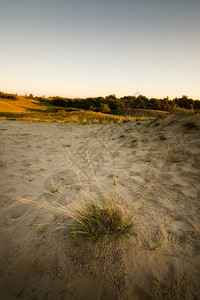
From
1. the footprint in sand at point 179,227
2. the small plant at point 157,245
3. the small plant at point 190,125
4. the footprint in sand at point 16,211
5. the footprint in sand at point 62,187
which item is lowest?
the footprint in sand at point 16,211

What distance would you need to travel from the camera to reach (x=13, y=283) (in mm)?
795

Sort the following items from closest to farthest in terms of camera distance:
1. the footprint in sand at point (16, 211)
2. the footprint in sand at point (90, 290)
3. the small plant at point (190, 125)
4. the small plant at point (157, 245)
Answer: the footprint in sand at point (90, 290)
the small plant at point (157, 245)
the footprint in sand at point (16, 211)
the small plant at point (190, 125)

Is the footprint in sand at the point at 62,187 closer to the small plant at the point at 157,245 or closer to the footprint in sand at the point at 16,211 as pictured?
the footprint in sand at the point at 16,211

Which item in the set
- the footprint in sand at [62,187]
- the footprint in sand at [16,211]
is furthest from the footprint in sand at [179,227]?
the footprint in sand at [16,211]

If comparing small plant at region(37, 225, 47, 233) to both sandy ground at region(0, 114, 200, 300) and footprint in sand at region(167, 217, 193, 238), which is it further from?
footprint in sand at region(167, 217, 193, 238)

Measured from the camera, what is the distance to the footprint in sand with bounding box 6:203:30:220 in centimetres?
130

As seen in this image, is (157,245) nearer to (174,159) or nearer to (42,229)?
(42,229)

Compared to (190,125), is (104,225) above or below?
below

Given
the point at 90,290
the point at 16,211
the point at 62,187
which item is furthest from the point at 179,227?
the point at 16,211

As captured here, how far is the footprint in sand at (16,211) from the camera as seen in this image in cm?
130

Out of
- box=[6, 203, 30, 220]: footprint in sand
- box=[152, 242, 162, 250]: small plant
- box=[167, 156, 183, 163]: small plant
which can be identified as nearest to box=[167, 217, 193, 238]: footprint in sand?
box=[152, 242, 162, 250]: small plant

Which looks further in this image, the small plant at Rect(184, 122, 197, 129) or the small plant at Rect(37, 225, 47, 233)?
the small plant at Rect(184, 122, 197, 129)

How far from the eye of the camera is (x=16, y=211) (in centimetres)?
137

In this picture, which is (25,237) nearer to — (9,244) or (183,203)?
(9,244)
